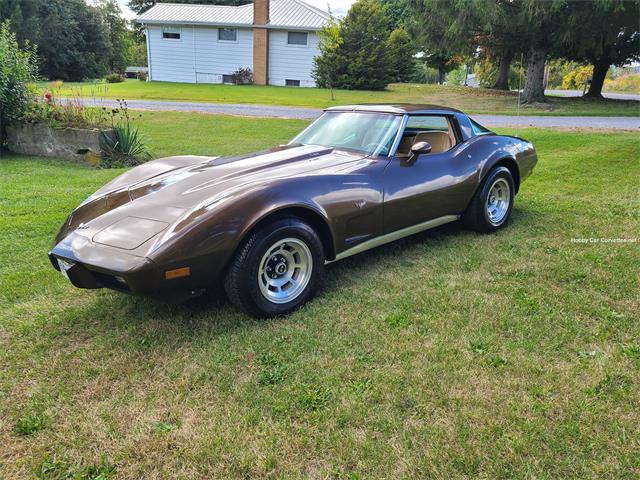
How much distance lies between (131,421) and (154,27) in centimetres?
3634

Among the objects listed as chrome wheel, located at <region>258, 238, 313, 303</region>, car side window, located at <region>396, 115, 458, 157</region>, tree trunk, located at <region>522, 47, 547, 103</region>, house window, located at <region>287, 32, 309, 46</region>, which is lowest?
chrome wheel, located at <region>258, 238, 313, 303</region>

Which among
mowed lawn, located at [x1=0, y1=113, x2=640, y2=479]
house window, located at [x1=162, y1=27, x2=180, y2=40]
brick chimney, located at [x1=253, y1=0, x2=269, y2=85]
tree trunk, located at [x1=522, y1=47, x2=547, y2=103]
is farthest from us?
house window, located at [x1=162, y1=27, x2=180, y2=40]

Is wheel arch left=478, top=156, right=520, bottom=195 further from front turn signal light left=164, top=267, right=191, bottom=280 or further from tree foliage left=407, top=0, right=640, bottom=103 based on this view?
tree foliage left=407, top=0, right=640, bottom=103

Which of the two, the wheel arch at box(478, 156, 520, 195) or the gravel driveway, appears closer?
the wheel arch at box(478, 156, 520, 195)

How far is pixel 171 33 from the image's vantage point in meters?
33.6

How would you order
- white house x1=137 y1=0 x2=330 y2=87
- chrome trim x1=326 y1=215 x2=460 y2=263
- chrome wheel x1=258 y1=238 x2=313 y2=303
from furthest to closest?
white house x1=137 y1=0 x2=330 y2=87 < chrome trim x1=326 y1=215 x2=460 y2=263 < chrome wheel x1=258 y1=238 x2=313 y2=303

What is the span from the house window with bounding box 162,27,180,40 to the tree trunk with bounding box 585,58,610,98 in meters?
26.0

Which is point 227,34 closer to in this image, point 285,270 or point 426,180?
point 426,180

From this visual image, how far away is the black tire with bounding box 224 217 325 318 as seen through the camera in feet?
10.2

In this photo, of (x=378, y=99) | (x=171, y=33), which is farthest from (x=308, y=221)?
(x=171, y=33)

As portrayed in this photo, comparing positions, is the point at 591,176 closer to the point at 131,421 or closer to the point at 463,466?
the point at 463,466

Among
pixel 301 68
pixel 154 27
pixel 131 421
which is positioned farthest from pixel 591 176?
pixel 154 27

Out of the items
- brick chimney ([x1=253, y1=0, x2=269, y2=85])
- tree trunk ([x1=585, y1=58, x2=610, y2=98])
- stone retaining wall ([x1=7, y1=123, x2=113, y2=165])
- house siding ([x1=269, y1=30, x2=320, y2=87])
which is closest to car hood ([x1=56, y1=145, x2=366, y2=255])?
stone retaining wall ([x1=7, y1=123, x2=113, y2=165])

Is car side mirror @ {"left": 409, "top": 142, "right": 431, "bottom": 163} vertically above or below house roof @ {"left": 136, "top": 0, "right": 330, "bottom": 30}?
below
